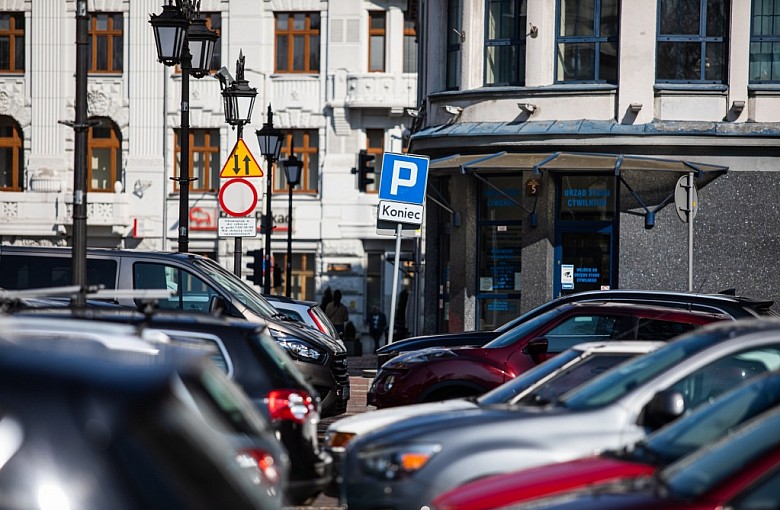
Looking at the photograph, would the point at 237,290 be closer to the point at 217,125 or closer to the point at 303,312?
the point at 303,312

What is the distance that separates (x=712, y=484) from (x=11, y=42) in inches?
1735

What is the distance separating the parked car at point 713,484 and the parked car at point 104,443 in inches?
73.9

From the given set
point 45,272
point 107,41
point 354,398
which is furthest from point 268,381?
point 107,41

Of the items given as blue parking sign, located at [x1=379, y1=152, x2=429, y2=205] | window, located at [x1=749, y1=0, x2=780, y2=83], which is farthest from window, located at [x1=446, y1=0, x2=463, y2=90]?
blue parking sign, located at [x1=379, y1=152, x2=429, y2=205]

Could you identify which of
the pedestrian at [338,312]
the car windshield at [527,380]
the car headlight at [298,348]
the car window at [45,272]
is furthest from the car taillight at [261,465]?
the pedestrian at [338,312]

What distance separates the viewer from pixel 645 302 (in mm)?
13984

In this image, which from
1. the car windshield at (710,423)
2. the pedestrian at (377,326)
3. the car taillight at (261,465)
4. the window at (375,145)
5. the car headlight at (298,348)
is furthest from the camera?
the window at (375,145)

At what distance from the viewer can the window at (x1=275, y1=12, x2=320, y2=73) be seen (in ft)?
149

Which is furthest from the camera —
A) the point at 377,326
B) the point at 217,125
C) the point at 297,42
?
the point at 297,42

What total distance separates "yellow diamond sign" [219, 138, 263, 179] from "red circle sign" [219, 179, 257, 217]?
192mm

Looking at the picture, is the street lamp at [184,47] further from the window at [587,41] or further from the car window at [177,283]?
the window at [587,41]

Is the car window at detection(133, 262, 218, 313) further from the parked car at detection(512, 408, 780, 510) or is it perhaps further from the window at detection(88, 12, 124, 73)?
the window at detection(88, 12, 124, 73)

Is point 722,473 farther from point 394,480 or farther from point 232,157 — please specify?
point 232,157

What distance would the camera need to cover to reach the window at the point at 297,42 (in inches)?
1789
